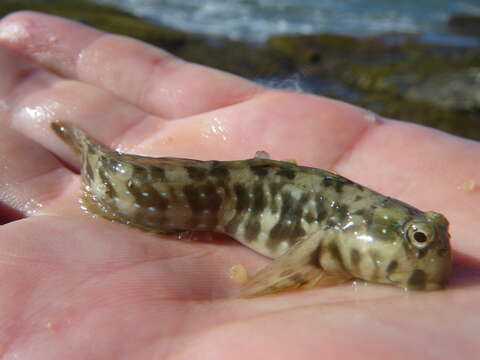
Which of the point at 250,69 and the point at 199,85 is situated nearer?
the point at 199,85

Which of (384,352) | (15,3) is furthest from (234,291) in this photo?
(15,3)

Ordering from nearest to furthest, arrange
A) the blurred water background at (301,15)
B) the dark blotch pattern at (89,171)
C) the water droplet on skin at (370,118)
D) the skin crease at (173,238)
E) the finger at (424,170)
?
the skin crease at (173,238)
the finger at (424,170)
the dark blotch pattern at (89,171)
the water droplet on skin at (370,118)
the blurred water background at (301,15)

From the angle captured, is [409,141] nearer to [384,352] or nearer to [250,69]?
[384,352]

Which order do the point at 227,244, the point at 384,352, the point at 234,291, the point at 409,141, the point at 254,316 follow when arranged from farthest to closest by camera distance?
the point at 409,141
the point at 227,244
the point at 234,291
the point at 254,316
the point at 384,352

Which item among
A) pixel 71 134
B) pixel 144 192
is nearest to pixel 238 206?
pixel 144 192

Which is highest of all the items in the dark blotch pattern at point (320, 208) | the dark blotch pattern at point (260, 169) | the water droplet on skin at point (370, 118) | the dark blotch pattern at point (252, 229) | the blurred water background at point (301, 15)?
the water droplet on skin at point (370, 118)

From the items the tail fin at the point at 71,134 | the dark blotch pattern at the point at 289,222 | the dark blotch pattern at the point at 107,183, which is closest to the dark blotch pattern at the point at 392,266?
the dark blotch pattern at the point at 289,222

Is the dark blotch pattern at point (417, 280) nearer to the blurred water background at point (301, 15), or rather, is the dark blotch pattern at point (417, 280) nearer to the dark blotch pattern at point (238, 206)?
the dark blotch pattern at point (238, 206)

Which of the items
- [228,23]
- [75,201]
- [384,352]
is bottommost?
[228,23]
